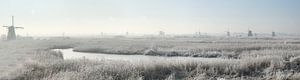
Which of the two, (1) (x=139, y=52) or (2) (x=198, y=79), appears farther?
(1) (x=139, y=52)

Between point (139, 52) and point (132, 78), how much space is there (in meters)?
28.0

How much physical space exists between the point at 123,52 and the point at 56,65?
80.5 feet

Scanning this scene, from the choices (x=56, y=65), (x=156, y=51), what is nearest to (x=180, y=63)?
(x=56, y=65)

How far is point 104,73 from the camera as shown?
15.5 meters

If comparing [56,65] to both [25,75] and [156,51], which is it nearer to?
[25,75]

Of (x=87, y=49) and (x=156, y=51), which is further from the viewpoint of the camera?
(x=87, y=49)

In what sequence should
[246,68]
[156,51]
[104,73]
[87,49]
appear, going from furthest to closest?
[87,49] < [156,51] < [246,68] < [104,73]

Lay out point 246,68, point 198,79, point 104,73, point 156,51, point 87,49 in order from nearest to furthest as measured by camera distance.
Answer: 1. point 198,79
2. point 104,73
3. point 246,68
4. point 156,51
5. point 87,49

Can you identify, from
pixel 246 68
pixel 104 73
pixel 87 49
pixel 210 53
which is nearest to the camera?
pixel 104 73

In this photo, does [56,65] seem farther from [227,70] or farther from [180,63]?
[227,70]

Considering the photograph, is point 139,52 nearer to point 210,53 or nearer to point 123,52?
point 123,52

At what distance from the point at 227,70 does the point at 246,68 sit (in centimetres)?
130

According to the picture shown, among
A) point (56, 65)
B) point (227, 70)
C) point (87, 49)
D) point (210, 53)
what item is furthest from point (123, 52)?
point (227, 70)

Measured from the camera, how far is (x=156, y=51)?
40844 mm
